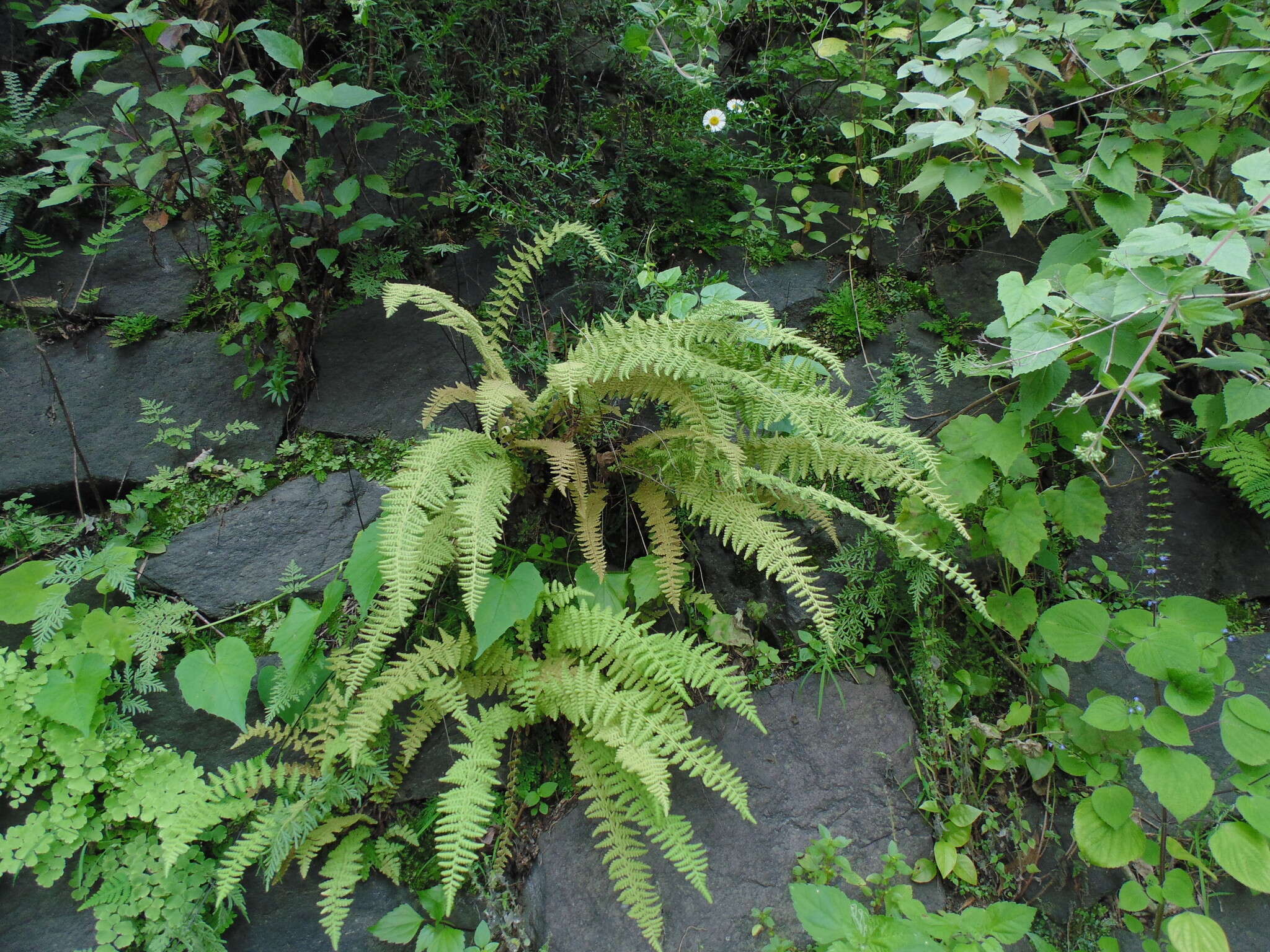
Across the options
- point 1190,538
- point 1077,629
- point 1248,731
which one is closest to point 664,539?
point 1077,629

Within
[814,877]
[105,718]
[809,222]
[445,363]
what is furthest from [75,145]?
[814,877]

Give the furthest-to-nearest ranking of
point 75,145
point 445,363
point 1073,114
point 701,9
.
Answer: point 1073,114 < point 445,363 < point 701,9 < point 75,145

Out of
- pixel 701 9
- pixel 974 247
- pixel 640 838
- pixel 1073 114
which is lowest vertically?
pixel 640 838

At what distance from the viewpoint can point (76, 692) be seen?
196 cm

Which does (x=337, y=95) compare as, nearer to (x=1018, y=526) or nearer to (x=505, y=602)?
(x=505, y=602)

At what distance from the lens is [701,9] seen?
8.70ft

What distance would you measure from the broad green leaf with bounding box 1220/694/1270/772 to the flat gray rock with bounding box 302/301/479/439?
99.1 inches

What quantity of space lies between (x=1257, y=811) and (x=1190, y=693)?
0.92ft

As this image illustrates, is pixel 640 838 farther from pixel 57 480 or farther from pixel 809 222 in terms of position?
pixel 809 222

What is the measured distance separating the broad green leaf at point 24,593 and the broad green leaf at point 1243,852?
3.21 meters

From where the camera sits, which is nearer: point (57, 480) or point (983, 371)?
point (983, 371)

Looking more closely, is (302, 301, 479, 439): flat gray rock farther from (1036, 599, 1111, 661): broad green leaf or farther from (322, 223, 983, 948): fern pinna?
(1036, 599, 1111, 661): broad green leaf

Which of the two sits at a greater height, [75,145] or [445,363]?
[75,145]

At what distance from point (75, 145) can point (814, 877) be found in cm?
341
